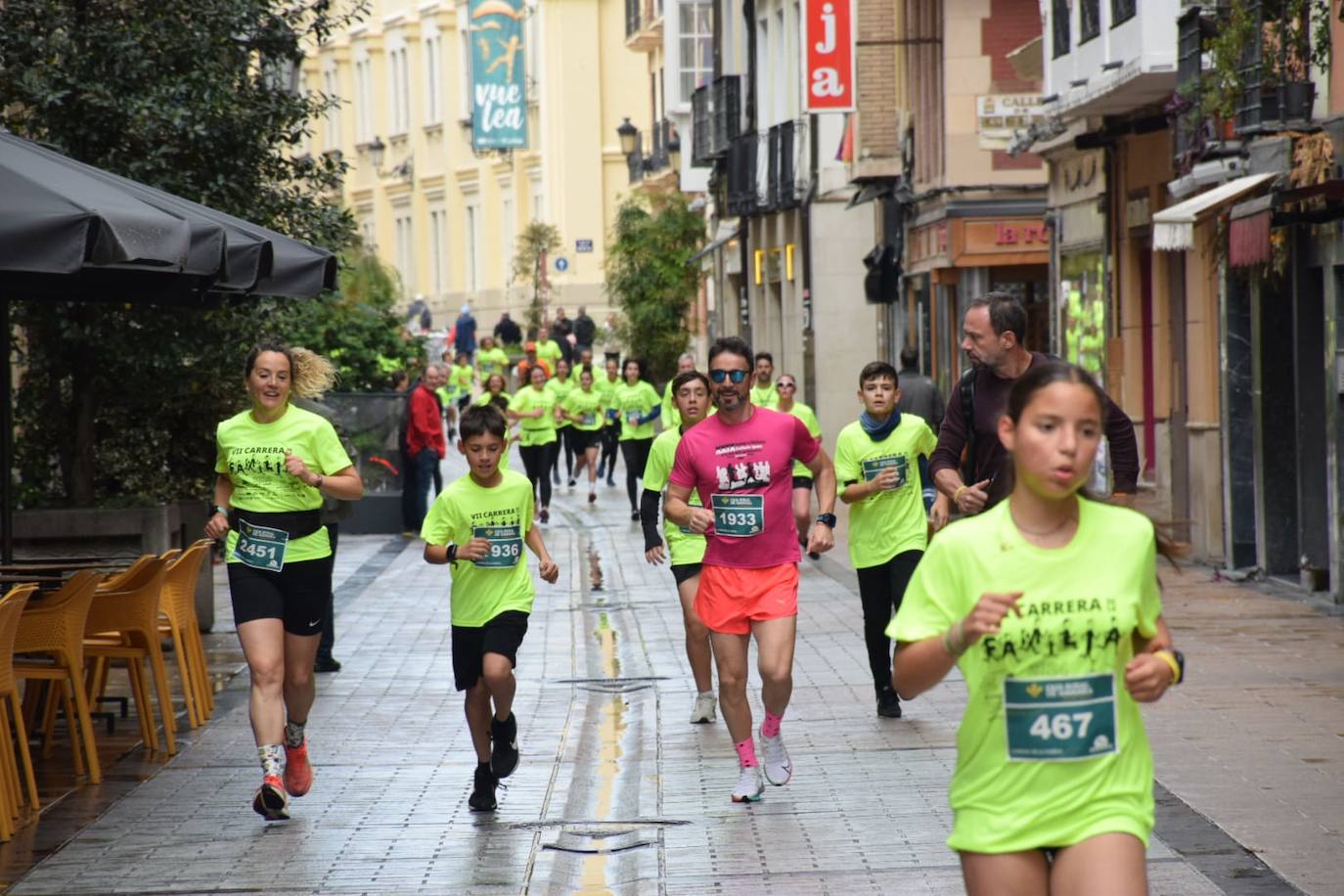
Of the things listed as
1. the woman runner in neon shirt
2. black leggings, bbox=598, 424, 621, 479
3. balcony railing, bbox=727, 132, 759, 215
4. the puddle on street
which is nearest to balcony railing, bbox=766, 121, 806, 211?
balcony railing, bbox=727, 132, 759, 215

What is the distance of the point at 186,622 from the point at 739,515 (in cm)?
349

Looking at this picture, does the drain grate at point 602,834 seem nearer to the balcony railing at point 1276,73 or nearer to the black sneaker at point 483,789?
the black sneaker at point 483,789

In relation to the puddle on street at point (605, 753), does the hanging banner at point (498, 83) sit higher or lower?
higher

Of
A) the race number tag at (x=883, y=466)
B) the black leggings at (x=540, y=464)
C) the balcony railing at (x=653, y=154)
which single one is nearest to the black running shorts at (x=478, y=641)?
the race number tag at (x=883, y=466)

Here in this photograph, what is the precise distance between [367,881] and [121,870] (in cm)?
90

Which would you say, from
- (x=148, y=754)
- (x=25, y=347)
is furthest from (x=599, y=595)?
(x=148, y=754)

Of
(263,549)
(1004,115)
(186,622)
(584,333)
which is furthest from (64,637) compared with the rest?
(584,333)

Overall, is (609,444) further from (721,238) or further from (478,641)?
(478,641)

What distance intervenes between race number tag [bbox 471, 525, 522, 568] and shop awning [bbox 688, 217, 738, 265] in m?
35.7

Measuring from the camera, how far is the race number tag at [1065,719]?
455 cm

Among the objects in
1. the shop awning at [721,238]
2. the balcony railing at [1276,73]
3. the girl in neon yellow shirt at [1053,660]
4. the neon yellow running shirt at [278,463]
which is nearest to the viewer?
the girl in neon yellow shirt at [1053,660]

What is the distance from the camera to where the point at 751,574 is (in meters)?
9.27

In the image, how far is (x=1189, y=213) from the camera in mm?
16250

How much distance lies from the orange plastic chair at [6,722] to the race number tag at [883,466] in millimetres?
4322
